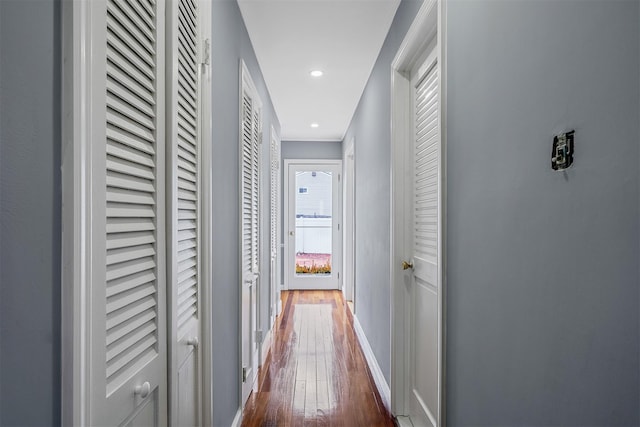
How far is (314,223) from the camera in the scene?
21.1 feet

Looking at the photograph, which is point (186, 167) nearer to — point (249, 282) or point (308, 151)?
point (249, 282)

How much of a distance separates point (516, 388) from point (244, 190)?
6.29ft

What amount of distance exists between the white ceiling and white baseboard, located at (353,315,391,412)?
235 centimetres

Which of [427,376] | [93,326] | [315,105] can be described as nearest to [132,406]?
[93,326]

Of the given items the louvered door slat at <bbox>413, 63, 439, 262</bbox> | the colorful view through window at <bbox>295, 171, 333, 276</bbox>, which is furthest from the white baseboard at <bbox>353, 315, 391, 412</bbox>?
the colorful view through window at <bbox>295, 171, 333, 276</bbox>

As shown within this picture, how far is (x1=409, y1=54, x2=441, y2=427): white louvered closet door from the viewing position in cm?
197

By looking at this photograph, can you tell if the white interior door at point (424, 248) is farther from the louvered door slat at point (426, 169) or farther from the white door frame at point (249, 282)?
the white door frame at point (249, 282)

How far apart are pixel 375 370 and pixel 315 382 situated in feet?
1.53

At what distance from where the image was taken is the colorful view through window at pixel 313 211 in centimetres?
642

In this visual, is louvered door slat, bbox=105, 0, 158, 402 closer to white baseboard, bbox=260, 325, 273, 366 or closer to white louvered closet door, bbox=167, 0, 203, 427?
white louvered closet door, bbox=167, 0, 203, 427

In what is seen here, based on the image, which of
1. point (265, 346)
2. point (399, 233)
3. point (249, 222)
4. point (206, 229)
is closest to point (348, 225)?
point (265, 346)

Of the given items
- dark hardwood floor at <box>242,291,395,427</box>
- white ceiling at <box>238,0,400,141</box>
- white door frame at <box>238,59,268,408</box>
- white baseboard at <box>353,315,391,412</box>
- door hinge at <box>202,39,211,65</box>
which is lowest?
dark hardwood floor at <box>242,291,395,427</box>

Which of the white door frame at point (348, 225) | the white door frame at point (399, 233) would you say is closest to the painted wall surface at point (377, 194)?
the white door frame at point (399, 233)

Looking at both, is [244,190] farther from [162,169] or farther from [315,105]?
[315,105]
